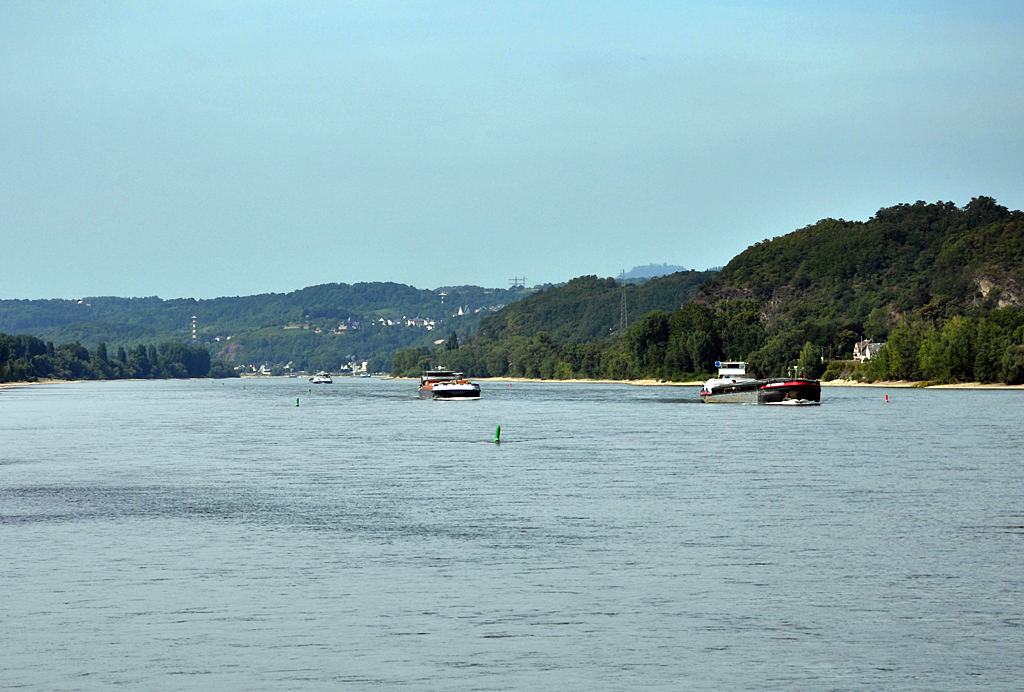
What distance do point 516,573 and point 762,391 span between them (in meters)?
127

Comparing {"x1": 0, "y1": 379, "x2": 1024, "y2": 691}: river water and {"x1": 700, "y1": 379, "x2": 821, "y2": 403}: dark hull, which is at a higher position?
{"x1": 700, "y1": 379, "x2": 821, "y2": 403}: dark hull

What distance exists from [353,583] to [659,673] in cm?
1049

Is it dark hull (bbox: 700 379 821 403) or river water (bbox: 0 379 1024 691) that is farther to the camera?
dark hull (bbox: 700 379 821 403)

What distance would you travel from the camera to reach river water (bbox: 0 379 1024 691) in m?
20.7

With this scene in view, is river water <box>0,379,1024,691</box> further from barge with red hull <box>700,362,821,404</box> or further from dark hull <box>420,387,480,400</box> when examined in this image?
dark hull <box>420,387,480,400</box>

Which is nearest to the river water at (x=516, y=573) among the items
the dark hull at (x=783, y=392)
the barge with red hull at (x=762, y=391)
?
the dark hull at (x=783, y=392)

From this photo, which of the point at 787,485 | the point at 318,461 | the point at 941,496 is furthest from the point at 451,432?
the point at 941,496

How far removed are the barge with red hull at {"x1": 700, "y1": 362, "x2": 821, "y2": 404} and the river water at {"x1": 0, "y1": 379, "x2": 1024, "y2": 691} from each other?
3300 inches

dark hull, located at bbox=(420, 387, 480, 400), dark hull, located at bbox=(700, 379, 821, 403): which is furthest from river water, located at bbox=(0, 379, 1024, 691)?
dark hull, located at bbox=(420, 387, 480, 400)

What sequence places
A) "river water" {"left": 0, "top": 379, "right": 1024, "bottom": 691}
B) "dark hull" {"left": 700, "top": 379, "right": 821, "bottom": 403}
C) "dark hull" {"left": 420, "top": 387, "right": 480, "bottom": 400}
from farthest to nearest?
1. "dark hull" {"left": 420, "top": 387, "right": 480, "bottom": 400}
2. "dark hull" {"left": 700, "top": 379, "right": 821, "bottom": 403}
3. "river water" {"left": 0, "top": 379, "right": 1024, "bottom": 691}

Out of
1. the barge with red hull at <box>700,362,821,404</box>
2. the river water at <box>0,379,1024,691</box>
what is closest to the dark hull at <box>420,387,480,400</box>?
the barge with red hull at <box>700,362,821,404</box>

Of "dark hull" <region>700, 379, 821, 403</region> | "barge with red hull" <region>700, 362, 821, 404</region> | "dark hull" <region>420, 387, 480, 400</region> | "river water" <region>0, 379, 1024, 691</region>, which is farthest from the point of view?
"dark hull" <region>420, 387, 480, 400</region>

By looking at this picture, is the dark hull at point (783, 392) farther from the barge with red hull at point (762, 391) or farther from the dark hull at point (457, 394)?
the dark hull at point (457, 394)

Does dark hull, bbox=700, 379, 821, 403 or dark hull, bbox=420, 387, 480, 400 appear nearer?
dark hull, bbox=700, 379, 821, 403
